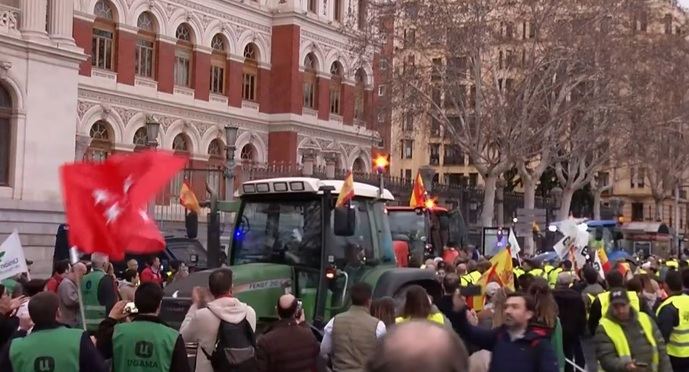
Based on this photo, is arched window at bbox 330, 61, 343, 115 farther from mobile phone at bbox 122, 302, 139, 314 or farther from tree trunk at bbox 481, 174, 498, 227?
mobile phone at bbox 122, 302, 139, 314

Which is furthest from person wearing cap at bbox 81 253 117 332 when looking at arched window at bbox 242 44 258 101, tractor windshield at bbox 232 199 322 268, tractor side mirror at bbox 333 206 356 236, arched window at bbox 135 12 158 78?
arched window at bbox 242 44 258 101

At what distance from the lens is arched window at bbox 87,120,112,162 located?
35750 millimetres

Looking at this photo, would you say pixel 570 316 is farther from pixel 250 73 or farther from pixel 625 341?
pixel 250 73

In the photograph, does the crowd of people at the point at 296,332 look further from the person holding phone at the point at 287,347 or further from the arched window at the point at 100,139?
the arched window at the point at 100,139

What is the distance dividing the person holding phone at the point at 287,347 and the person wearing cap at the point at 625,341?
2310 millimetres

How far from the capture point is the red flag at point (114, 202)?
7676 mm

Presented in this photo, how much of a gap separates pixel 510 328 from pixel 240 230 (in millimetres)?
5748

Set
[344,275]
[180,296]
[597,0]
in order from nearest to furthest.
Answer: [180,296], [344,275], [597,0]

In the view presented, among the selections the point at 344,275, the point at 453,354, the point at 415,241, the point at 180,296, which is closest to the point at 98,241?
the point at 180,296

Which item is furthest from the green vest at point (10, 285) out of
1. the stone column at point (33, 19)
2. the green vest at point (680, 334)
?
the stone column at point (33, 19)

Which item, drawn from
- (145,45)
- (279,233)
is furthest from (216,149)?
(279,233)

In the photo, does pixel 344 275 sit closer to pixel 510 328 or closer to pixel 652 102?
pixel 510 328

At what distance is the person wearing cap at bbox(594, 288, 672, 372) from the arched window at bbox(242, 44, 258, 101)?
1435 inches

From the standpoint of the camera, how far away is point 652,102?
42.4 meters
